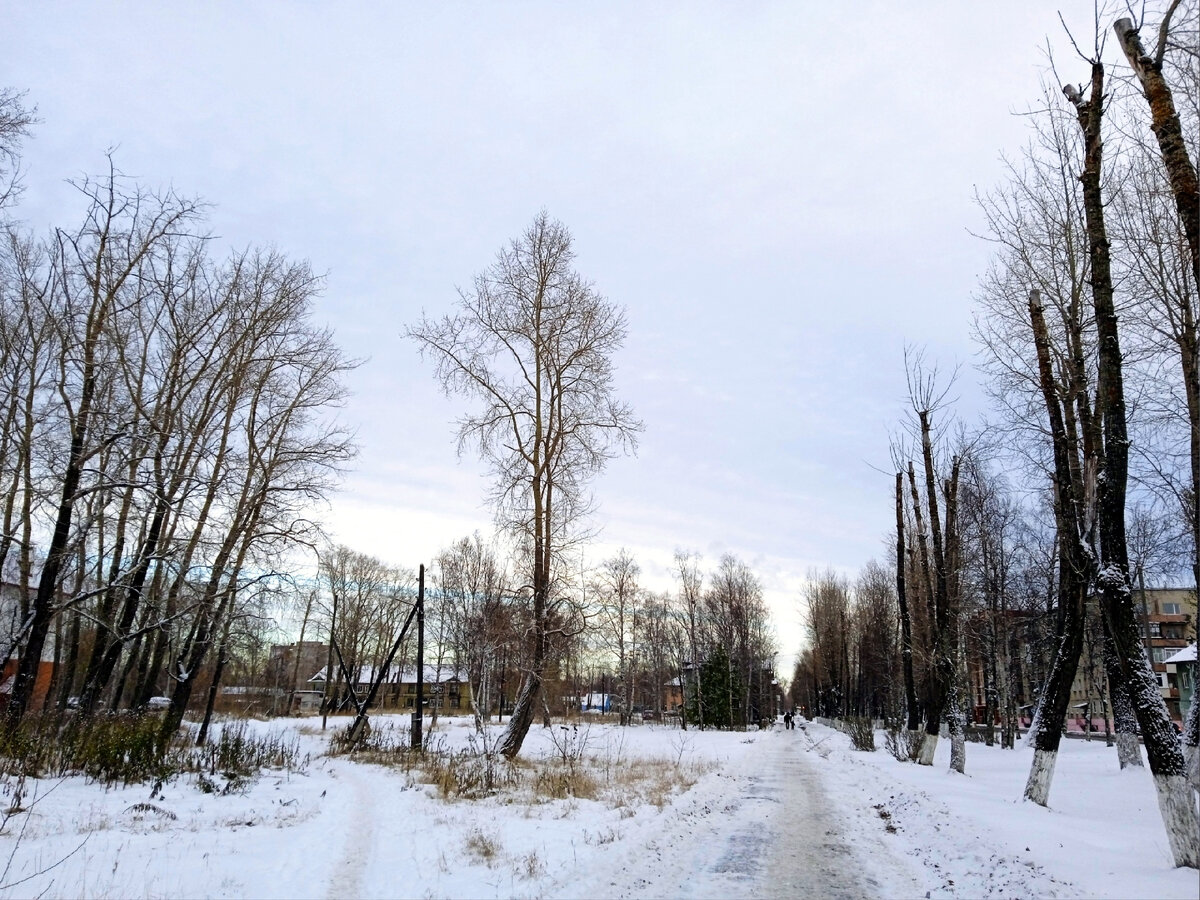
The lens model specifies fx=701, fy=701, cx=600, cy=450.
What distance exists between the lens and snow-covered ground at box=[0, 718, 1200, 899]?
6.27m

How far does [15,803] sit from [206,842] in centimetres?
238

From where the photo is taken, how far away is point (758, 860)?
24.5 feet

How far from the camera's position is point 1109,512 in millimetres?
7656

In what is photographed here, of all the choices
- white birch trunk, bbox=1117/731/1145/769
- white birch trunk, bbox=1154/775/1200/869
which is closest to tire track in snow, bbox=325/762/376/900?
white birch trunk, bbox=1154/775/1200/869

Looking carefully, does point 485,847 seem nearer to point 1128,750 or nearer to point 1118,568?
point 1118,568

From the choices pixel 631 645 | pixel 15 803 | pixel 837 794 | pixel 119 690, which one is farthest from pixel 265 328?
pixel 631 645

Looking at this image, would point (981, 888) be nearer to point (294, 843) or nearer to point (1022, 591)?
point (294, 843)

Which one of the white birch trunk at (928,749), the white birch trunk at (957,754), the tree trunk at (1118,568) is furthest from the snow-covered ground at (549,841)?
the white birch trunk at (928,749)

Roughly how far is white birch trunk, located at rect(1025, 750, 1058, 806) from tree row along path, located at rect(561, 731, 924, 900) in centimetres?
296

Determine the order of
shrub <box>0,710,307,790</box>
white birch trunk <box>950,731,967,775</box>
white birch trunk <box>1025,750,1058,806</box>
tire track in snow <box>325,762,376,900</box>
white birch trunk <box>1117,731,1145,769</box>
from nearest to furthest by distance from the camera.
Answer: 1. tire track in snow <box>325,762,376,900</box>
2. white birch trunk <box>1025,750,1058,806</box>
3. shrub <box>0,710,307,790</box>
4. white birch trunk <box>950,731,967,775</box>
5. white birch trunk <box>1117,731,1145,769</box>

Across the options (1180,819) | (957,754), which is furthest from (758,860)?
(957,754)

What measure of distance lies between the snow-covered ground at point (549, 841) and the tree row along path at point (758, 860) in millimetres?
42

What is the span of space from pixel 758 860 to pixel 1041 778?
19.4 feet

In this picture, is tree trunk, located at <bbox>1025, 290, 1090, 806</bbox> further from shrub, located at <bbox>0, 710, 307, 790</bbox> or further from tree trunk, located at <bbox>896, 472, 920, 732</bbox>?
shrub, located at <bbox>0, 710, 307, 790</bbox>
